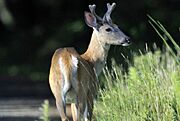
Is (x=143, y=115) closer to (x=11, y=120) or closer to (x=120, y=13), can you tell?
(x=11, y=120)

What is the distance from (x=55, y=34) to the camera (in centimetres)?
1928

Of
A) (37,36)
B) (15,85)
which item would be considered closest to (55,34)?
(37,36)

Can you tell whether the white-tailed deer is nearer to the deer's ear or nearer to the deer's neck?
the deer's neck

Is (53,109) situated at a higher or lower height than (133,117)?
lower

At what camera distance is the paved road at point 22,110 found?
1220 centimetres

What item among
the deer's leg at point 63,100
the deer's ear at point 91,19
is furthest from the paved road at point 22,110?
the deer's leg at point 63,100

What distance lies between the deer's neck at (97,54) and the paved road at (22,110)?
2366 millimetres

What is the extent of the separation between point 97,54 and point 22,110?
156 inches

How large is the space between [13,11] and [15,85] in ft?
10.9

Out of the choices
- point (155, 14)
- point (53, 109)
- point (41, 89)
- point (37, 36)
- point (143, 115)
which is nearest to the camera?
point (143, 115)

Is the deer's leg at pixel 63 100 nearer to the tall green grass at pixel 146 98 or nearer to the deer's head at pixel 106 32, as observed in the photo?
the tall green grass at pixel 146 98

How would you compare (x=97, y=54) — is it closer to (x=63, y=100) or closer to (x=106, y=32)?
(x=106, y=32)

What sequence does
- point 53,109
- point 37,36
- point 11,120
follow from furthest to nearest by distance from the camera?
point 37,36 → point 53,109 → point 11,120

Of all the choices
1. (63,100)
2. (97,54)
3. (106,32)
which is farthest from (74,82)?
(106,32)
